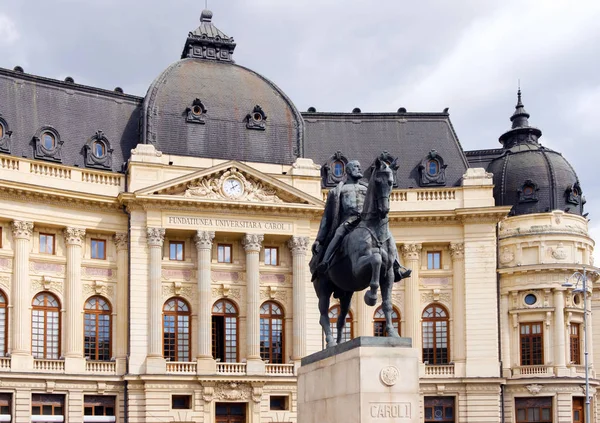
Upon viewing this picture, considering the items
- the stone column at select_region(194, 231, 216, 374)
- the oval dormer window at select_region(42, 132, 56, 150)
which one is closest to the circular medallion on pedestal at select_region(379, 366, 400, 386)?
the stone column at select_region(194, 231, 216, 374)

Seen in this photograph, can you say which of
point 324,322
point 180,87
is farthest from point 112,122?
point 324,322

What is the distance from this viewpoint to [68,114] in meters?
64.2

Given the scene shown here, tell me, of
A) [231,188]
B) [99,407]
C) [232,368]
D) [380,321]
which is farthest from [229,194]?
[99,407]

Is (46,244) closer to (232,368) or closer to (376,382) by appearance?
(232,368)

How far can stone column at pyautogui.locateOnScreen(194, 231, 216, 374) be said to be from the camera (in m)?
60.8

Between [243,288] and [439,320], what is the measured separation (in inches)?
483

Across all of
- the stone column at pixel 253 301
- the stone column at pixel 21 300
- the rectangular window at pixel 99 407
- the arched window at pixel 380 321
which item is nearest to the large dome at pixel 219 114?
the stone column at pixel 253 301

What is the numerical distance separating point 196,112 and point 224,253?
8.74 metres

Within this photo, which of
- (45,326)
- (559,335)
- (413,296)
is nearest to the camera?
(45,326)

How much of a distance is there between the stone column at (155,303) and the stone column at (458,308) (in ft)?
57.6

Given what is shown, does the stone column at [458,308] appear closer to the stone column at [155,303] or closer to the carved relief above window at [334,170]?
the carved relief above window at [334,170]

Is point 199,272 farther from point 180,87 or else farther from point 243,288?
point 180,87

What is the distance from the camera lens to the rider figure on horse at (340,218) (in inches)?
990

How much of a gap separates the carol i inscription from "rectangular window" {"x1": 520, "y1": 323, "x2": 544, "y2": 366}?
53.0ft
